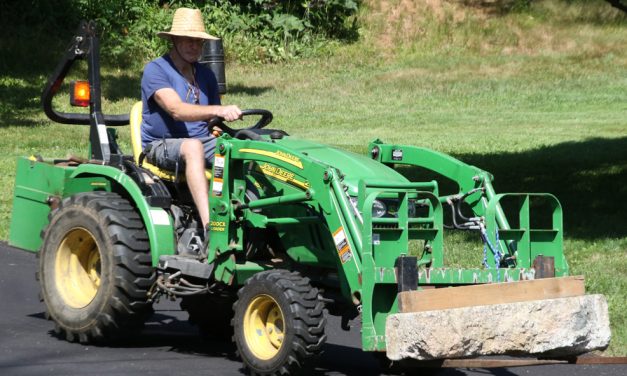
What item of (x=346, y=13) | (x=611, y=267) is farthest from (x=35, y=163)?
(x=346, y=13)

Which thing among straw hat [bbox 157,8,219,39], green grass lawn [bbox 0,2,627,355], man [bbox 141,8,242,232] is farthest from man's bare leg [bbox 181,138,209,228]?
green grass lawn [bbox 0,2,627,355]

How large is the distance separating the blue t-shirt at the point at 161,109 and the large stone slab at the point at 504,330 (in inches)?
91.7

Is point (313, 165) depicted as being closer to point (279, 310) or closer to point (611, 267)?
point (279, 310)

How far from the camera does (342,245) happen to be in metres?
6.73

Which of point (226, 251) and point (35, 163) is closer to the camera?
point (226, 251)

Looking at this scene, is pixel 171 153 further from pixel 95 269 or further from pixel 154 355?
pixel 154 355

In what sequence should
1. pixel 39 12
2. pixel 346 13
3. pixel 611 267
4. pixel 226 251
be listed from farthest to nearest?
1. pixel 346 13
2. pixel 39 12
3. pixel 611 267
4. pixel 226 251

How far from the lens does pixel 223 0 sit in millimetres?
30453

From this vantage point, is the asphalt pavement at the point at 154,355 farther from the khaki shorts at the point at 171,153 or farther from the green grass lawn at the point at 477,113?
the green grass lawn at the point at 477,113

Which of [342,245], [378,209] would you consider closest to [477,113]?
[378,209]

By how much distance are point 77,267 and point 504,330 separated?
10.4 feet

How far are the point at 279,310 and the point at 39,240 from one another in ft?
7.98

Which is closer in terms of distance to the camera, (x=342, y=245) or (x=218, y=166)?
(x=342, y=245)

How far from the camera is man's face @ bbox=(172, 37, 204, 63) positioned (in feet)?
26.8
